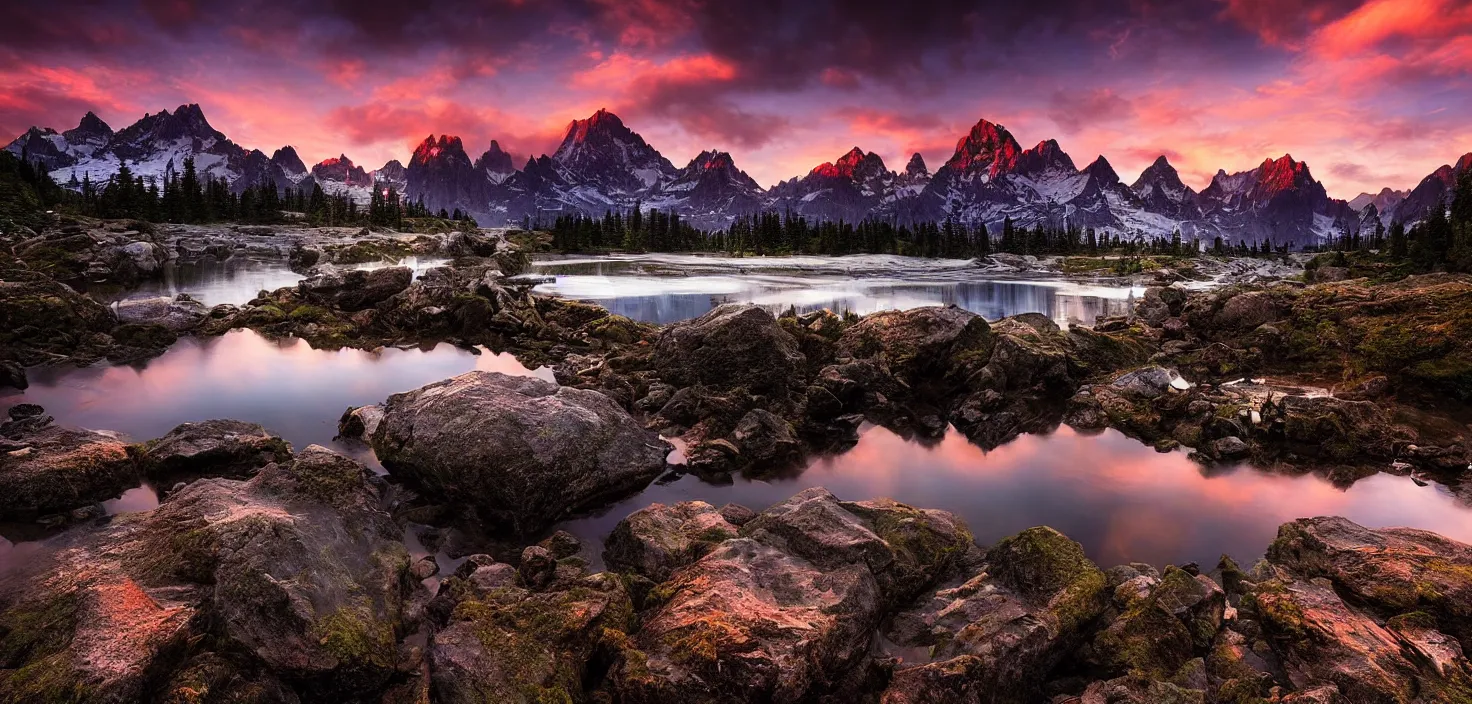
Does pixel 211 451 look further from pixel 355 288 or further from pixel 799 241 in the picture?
pixel 799 241

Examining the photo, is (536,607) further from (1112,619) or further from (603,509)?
(1112,619)

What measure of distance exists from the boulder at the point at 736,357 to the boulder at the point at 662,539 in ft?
25.5

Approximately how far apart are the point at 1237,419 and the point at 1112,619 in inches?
443

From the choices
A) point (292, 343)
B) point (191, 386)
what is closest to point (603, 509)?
point (191, 386)

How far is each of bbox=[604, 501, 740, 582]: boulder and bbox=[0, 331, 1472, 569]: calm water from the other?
0.89 metres

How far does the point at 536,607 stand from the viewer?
282 inches

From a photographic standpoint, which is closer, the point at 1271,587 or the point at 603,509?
the point at 1271,587

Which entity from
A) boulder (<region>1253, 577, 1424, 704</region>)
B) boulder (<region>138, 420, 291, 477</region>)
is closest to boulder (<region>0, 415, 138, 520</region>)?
boulder (<region>138, 420, 291, 477</region>)

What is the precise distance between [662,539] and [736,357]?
361 inches

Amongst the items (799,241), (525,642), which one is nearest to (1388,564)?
(525,642)

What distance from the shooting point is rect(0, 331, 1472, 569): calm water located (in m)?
11.1

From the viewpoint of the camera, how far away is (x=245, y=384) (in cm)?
1838

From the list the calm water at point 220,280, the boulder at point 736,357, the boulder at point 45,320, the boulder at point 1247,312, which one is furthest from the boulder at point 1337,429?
the calm water at point 220,280

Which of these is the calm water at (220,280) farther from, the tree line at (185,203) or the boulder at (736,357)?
the tree line at (185,203)
